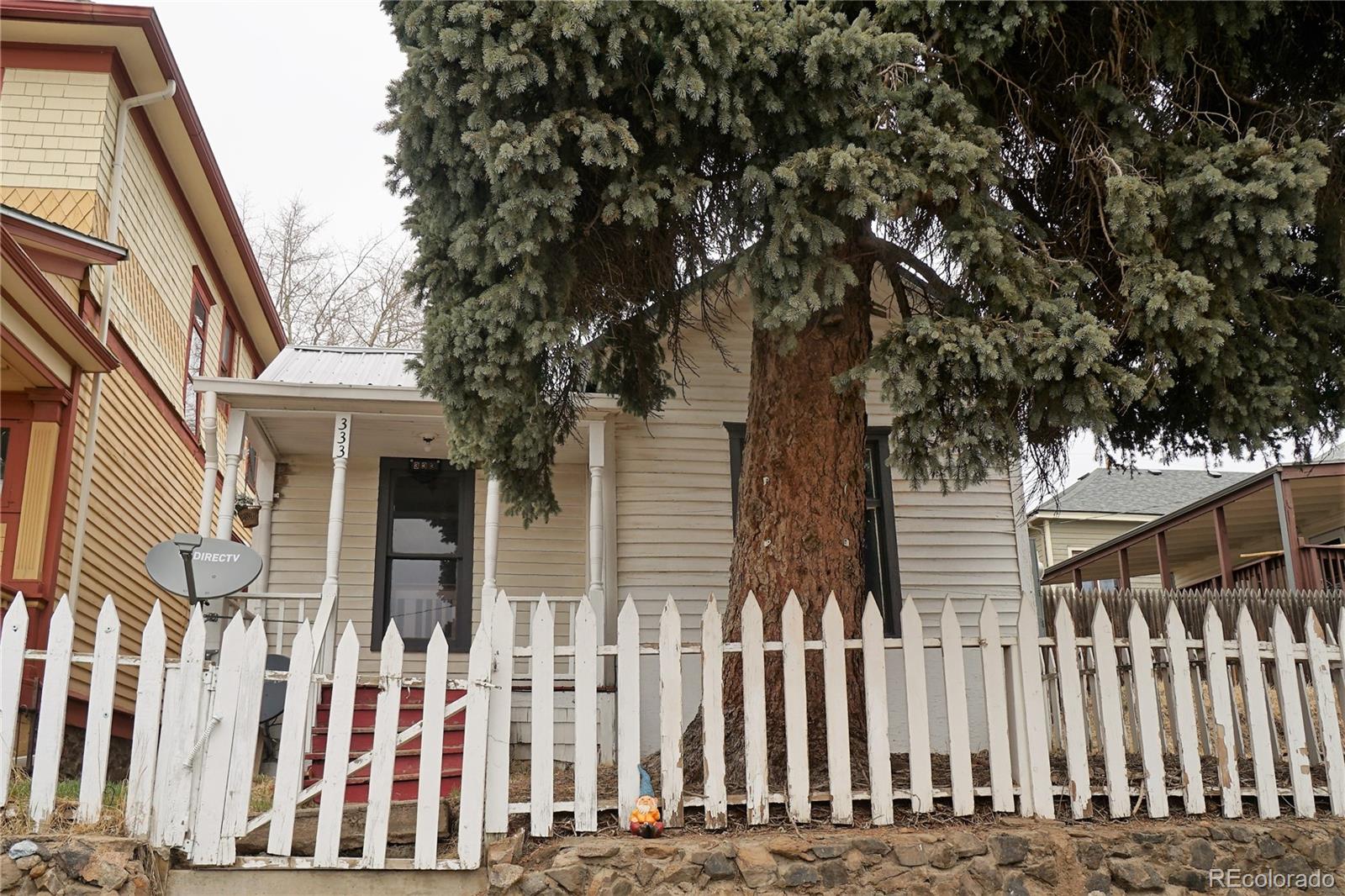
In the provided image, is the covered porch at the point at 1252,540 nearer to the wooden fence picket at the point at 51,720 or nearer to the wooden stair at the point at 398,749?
the wooden stair at the point at 398,749

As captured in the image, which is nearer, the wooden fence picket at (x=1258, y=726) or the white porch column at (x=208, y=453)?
the wooden fence picket at (x=1258, y=726)

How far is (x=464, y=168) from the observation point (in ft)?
18.8

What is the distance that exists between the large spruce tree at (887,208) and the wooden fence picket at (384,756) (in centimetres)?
167

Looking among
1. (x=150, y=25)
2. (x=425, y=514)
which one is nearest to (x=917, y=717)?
(x=425, y=514)

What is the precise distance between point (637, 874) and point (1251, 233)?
4.31 metres

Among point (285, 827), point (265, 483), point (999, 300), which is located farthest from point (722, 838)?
point (265, 483)

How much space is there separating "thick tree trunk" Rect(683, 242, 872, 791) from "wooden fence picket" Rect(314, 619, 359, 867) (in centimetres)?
193

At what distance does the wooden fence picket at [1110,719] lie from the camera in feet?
18.4

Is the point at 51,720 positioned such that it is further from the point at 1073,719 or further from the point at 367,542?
the point at 367,542

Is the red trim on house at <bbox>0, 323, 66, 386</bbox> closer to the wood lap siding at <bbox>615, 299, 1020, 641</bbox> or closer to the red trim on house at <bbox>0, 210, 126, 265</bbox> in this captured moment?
the red trim on house at <bbox>0, 210, 126, 265</bbox>

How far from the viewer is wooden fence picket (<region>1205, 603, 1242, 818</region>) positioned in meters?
5.69

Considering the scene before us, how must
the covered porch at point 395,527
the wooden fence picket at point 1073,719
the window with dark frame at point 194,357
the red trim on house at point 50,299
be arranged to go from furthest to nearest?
the window with dark frame at point 194,357, the covered porch at point 395,527, the red trim on house at point 50,299, the wooden fence picket at point 1073,719

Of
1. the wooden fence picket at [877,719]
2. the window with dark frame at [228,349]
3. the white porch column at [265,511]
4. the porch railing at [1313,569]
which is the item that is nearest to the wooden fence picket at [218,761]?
the wooden fence picket at [877,719]

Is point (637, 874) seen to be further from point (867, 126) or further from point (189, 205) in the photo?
point (189, 205)
